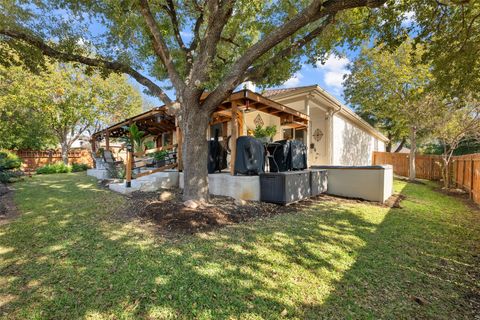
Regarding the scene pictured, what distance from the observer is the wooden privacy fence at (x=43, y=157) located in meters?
19.6

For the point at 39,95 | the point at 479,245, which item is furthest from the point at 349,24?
the point at 39,95

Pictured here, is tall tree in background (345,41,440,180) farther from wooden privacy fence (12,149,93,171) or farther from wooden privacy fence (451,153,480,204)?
wooden privacy fence (12,149,93,171)

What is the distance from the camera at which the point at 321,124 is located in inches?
457

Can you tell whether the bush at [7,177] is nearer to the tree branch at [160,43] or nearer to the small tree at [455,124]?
the tree branch at [160,43]

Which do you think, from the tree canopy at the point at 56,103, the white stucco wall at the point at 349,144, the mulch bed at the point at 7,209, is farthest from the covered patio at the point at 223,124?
the tree canopy at the point at 56,103

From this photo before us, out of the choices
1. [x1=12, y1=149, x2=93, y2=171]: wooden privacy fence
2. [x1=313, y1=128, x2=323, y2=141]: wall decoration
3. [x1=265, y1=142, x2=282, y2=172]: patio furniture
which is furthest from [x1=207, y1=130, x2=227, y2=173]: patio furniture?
[x1=12, y1=149, x2=93, y2=171]: wooden privacy fence

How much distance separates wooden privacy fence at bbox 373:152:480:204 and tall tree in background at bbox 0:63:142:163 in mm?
19367

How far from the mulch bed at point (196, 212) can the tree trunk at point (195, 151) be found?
0.37 m

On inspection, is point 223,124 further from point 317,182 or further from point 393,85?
point 393,85

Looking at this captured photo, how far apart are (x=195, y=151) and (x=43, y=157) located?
22736 mm

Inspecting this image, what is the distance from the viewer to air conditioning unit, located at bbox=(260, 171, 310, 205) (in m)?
5.85

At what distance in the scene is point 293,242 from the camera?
365cm

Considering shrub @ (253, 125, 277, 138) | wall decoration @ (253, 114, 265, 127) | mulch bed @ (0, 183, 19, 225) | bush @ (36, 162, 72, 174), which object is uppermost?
wall decoration @ (253, 114, 265, 127)

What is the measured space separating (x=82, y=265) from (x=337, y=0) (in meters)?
5.52
